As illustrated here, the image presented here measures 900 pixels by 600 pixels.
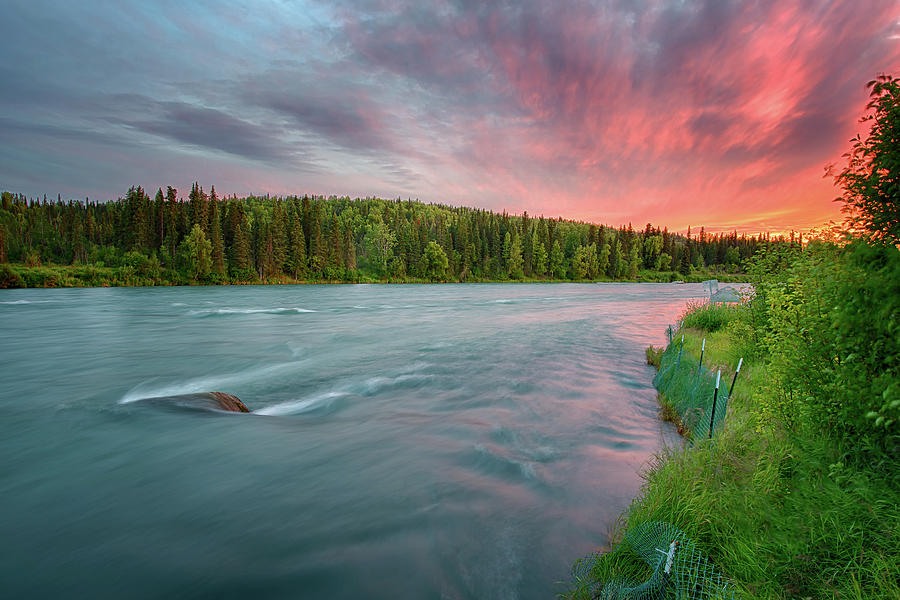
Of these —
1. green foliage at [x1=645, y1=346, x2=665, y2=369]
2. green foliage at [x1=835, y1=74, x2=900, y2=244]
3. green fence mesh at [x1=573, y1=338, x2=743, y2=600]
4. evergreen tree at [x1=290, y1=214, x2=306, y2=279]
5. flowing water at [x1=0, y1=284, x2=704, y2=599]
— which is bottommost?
flowing water at [x1=0, y1=284, x2=704, y2=599]

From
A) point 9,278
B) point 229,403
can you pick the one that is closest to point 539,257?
point 9,278

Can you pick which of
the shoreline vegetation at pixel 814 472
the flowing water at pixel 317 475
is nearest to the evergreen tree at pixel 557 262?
the flowing water at pixel 317 475

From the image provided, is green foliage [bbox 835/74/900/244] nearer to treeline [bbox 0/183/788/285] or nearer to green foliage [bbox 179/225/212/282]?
treeline [bbox 0/183/788/285]

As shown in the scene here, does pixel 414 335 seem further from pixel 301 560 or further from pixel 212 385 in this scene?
pixel 301 560

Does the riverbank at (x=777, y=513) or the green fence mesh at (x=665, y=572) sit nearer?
the riverbank at (x=777, y=513)

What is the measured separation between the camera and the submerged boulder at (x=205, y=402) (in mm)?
10529

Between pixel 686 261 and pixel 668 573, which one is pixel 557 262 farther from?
pixel 668 573

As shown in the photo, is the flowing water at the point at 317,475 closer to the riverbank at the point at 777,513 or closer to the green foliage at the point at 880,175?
the riverbank at the point at 777,513

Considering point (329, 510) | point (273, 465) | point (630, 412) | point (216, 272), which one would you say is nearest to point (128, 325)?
point (273, 465)

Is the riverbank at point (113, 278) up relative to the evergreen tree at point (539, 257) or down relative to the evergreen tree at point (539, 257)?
down

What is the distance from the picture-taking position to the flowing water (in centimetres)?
509

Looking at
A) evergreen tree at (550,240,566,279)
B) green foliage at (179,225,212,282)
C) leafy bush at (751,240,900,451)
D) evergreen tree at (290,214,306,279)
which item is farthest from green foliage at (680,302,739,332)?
evergreen tree at (550,240,566,279)

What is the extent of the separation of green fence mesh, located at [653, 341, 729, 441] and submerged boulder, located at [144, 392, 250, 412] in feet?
36.3

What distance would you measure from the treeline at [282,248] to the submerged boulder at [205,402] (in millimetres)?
74218
